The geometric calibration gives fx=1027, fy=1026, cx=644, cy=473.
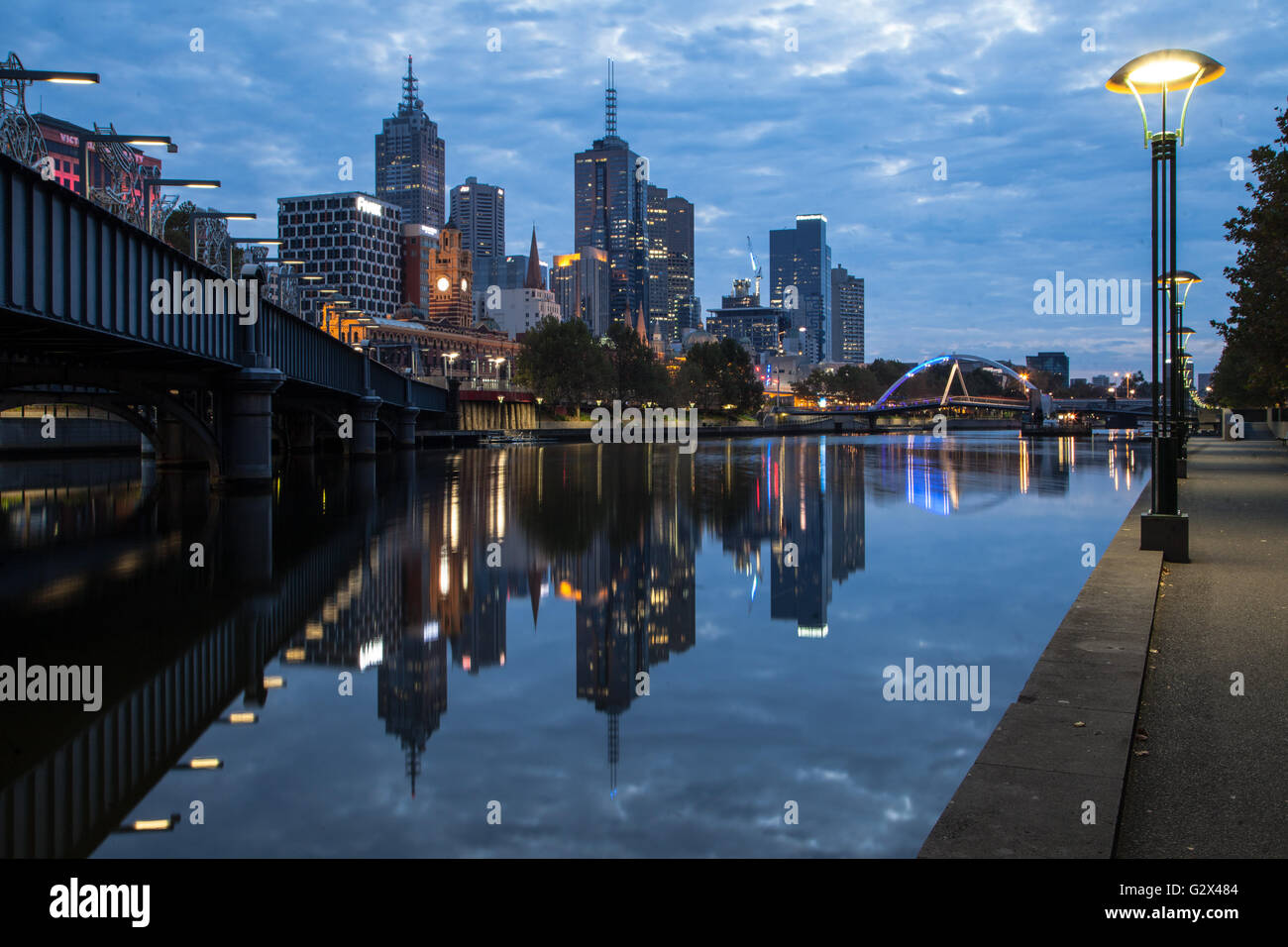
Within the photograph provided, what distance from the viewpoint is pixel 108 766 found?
694cm

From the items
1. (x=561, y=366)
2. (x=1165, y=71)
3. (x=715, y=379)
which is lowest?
(x=1165, y=71)

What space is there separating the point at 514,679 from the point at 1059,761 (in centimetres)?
481

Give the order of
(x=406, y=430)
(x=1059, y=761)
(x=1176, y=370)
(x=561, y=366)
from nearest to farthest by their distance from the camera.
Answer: (x=1059, y=761) → (x=1176, y=370) → (x=406, y=430) → (x=561, y=366)

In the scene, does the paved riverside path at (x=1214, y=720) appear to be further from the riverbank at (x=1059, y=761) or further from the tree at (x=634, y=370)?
the tree at (x=634, y=370)

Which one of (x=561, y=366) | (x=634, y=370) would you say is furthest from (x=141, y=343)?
(x=634, y=370)

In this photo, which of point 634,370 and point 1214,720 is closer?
point 1214,720

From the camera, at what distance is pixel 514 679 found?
30.5ft

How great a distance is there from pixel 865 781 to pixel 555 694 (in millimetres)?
3159

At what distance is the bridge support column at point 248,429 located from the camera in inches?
1382

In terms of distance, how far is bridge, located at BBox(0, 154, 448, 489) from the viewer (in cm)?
1862

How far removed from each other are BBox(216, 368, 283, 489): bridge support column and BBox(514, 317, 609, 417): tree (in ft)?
349

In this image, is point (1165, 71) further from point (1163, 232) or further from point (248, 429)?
point (248, 429)

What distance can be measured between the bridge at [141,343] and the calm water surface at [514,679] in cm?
473
